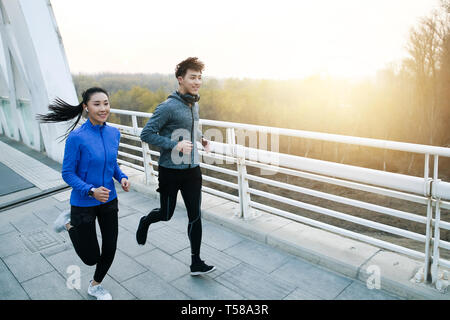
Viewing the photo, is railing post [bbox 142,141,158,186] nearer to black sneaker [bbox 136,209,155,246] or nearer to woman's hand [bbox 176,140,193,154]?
black sneaker [bbox 136,209,155,246]

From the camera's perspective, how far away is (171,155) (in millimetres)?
3055

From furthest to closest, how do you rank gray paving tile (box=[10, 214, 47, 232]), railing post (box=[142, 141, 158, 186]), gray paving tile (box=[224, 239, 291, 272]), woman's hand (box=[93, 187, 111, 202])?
railing post (box=[142, 141, 158, 186])
gray paving tile (box=[10, 214, 47, 232])
gray paving tile (box=[224, 239, 291, 272])
woman's hand (box=[93, 187, 111, 202])

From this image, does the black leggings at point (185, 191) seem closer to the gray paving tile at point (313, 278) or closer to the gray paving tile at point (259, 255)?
the gray paving tile at point (259, 255)

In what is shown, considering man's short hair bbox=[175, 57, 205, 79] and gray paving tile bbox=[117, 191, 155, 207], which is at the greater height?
man's short hair bbox=[175, 57, 205, 79]

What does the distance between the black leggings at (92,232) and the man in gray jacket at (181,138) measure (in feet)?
1.71

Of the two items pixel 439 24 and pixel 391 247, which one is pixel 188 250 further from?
pixel 439 24

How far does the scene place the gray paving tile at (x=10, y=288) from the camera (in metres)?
3.17

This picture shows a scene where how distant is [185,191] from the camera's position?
3.19 m

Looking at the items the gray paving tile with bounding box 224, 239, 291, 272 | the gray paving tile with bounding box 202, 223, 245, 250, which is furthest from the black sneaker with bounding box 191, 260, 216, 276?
the gray paving tile with bounding box 202, 223, 245, 250

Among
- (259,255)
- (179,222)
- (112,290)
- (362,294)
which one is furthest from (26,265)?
(362,294)

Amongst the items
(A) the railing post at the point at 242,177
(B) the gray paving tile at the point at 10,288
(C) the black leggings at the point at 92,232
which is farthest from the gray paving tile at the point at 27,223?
(A) the railing post at the point at 242,177

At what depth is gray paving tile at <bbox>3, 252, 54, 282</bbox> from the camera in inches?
139
